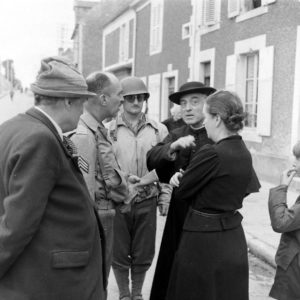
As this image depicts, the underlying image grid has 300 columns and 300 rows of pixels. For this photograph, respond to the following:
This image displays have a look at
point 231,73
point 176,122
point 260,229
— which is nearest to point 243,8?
point 231,73

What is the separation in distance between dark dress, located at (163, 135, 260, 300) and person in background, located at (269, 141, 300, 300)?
325 mm

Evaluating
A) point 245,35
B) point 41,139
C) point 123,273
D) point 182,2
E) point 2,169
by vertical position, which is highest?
point 182,2

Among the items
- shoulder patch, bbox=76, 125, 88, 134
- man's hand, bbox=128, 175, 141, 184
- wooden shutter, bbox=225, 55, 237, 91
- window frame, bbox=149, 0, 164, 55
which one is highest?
window frame, bbox=149, 0, 164, 55

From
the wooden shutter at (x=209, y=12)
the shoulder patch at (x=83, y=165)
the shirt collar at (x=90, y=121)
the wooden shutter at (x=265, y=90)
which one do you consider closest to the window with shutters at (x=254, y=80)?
the wooden shutter at (x=265, y=90)

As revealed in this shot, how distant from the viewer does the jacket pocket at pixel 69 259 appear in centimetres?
200

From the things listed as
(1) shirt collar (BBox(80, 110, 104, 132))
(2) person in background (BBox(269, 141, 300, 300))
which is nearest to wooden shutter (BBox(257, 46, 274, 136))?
(2) person in background (BBox(269, 141, 300, 300))

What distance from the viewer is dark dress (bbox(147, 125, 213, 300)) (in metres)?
3.43

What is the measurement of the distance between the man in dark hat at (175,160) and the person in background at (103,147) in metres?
0.33

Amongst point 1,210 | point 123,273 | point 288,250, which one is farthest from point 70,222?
point 123,273

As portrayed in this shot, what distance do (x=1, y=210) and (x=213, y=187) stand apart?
1.25 meters

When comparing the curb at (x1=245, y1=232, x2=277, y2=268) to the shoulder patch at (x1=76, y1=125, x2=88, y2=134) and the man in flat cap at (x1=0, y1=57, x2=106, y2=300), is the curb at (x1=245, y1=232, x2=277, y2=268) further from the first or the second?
the man in flat cap at (x1=0, y1=57, x2=106, y2=300)

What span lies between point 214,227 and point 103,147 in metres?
0.90

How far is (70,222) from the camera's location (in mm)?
2029

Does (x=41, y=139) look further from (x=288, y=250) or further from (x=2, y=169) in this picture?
(x=288, y=250)
